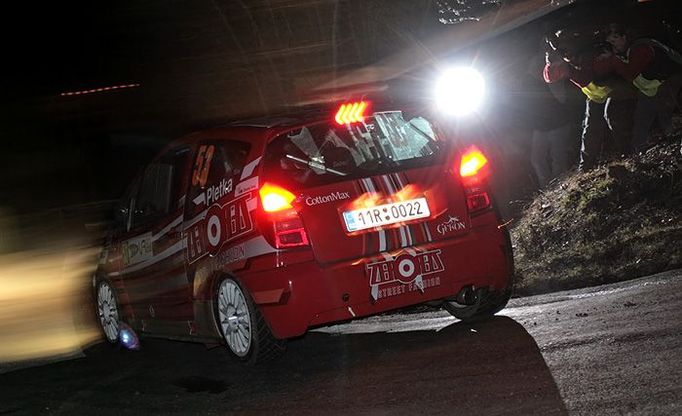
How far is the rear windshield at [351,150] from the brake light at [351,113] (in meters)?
0.04

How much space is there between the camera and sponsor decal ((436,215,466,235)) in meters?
5.94

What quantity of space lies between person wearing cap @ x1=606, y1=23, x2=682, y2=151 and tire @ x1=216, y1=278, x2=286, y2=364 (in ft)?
16.8

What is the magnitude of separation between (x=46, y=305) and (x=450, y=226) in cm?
616

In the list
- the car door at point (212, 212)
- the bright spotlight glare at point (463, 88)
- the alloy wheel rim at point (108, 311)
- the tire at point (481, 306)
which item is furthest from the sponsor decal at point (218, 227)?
the bright spotlight glare at point (463, 88)

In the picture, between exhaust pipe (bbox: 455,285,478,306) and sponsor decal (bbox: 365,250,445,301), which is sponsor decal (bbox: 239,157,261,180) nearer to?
sponsor decal (bbox: 365,250,445,301)

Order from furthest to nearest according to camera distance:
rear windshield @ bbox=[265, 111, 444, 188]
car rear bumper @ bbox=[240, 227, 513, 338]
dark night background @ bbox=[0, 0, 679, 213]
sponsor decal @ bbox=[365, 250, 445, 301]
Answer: dark night background @ bbox=[0, 0, 679, 213]
rear windshield @ bbox=[265, 111, 444, 188]
sponsor decal @ bbox=[365, 250, 445, 301]
car rear bumper @ bbox=[240, 227, 513, 338]

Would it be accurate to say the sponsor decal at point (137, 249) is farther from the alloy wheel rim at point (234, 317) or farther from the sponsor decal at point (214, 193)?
the alloy wheel rim at point (234, 317)

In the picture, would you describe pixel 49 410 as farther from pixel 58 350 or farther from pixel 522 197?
pixel 522 197

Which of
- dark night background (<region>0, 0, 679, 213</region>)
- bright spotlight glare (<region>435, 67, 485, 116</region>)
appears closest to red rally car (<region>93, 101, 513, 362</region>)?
bright spotlight glare (<region>435, 67, 485, 116</region>)

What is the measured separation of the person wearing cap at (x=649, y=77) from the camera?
363 inches

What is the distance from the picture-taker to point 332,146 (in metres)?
5.99

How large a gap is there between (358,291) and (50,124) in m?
18.6

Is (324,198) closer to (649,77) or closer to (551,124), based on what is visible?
(649,77)

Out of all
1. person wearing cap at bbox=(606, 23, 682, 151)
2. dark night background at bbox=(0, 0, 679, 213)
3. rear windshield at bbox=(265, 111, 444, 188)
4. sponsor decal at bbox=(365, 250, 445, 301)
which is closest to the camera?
sponsor decal at bbox=(365, 250, 445, 301)
